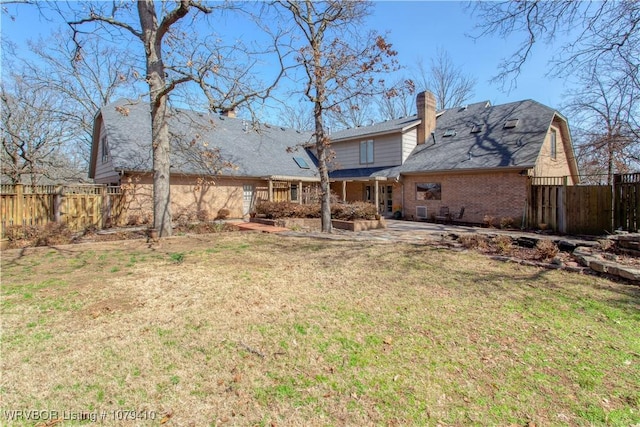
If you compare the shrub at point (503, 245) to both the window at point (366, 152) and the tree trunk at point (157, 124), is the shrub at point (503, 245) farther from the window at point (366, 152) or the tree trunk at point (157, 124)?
the window at point (366, 152)

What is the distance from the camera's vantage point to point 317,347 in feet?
11.4

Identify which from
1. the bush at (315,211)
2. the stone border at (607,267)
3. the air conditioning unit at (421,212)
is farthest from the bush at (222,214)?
the stone border at (607,267)

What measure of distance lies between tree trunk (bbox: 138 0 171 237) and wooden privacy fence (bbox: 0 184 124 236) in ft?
13.2

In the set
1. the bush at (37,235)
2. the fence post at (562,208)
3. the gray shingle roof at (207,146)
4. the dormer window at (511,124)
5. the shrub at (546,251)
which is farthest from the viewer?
the dormer window at (511,124)

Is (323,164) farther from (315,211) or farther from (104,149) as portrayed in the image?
(104,149)

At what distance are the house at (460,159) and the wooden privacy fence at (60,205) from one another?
10.1 meters

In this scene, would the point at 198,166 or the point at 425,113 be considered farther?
the point at 425,113

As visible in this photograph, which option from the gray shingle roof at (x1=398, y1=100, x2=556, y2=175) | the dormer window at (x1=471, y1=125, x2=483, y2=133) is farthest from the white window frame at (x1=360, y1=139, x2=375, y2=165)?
the dormer window at (x1=471, y1=125, x2=483, y2=133)

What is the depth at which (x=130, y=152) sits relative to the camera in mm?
15195

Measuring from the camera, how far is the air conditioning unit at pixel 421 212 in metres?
17.2

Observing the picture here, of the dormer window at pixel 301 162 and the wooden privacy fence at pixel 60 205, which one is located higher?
the dormer window at pixel 301 162

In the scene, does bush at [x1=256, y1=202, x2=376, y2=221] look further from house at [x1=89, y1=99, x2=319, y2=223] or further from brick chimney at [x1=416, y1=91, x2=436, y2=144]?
brick chimney at [x1=416, y1=91, x2=436, y2=144]

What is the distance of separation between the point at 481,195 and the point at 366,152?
789cm

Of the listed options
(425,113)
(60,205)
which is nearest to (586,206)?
(425,113)
